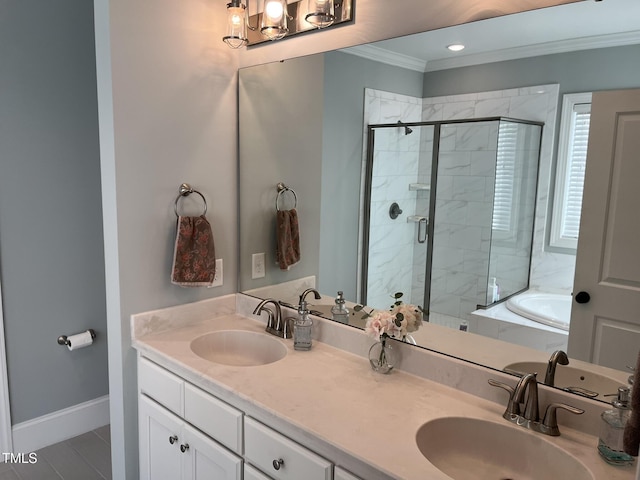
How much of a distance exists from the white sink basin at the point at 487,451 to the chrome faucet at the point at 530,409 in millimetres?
33

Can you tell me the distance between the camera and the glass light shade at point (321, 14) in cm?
183

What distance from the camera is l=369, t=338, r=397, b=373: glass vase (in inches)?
68.2

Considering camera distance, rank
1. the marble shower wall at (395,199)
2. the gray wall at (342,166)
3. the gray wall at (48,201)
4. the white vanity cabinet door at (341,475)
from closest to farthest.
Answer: the white vanity cabinet door at (341,475), the marble shower wall at (395,199), the gray wall at (342,166), the gray wall at (48,201)

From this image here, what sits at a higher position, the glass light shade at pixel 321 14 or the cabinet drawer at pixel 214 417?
the glass light shade at pixel 321 14

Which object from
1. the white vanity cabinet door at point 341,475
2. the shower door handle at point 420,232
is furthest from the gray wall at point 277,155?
the white vanity cabinet door at point 341,475

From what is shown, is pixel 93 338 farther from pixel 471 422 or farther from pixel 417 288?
pixel 471 422

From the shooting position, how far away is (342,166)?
2.02 m

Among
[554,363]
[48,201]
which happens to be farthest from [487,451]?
[48,201]

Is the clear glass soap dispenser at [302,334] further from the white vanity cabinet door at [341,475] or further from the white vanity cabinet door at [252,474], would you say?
the white vanity cabinet door at [341,475]

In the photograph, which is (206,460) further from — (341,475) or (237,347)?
(341,475)

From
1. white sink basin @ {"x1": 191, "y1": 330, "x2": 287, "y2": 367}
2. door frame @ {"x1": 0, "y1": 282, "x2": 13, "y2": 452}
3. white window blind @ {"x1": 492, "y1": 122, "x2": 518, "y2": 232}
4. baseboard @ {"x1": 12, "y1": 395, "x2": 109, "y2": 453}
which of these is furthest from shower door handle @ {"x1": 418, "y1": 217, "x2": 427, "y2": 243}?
baseboard @ {"x1": 12, "y1": 395, "x2": 109, "y2": 453}

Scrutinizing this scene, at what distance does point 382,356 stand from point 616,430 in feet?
2.44

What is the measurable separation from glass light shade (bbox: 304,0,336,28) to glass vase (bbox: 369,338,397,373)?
121 centimetres

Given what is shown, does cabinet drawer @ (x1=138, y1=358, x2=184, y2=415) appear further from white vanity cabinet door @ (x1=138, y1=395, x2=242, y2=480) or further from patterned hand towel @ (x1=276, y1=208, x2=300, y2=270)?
patterned hand towel @ (x1=276, y1=208, x2=300, y2=270)
